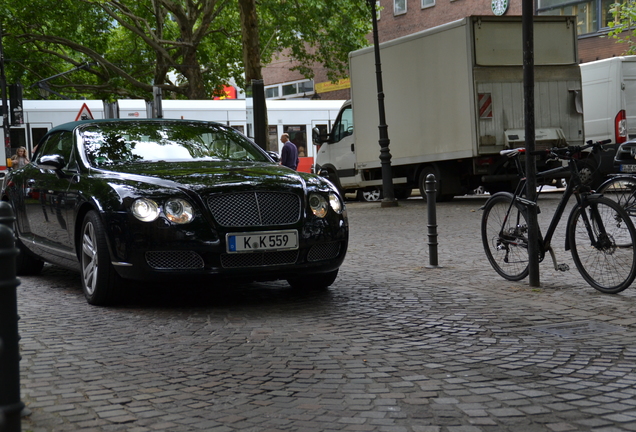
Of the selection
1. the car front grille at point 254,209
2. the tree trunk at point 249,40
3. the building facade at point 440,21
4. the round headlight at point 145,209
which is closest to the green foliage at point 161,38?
the building facade at point 440,21

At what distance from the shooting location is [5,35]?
33156 millimetres

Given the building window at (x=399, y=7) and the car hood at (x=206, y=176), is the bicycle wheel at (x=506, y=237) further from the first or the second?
the building window at (x=399, y=7)

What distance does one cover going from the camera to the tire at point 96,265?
641 centimetres

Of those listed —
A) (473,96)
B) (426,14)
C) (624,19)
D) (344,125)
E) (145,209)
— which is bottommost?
(145,209)

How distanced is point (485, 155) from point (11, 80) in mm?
23964

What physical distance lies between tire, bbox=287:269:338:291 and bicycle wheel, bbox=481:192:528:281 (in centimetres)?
153

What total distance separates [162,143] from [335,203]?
1.82 meters


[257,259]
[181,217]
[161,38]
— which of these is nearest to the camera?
[181,217]

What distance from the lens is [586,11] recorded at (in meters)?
35.5

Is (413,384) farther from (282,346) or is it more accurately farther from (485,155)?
(485,155)

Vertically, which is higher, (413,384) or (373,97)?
(373,97)

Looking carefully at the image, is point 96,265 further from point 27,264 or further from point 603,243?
point 603,243

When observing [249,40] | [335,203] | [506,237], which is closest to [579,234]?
[506,237]

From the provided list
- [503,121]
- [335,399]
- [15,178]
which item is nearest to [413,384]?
[335,399]
